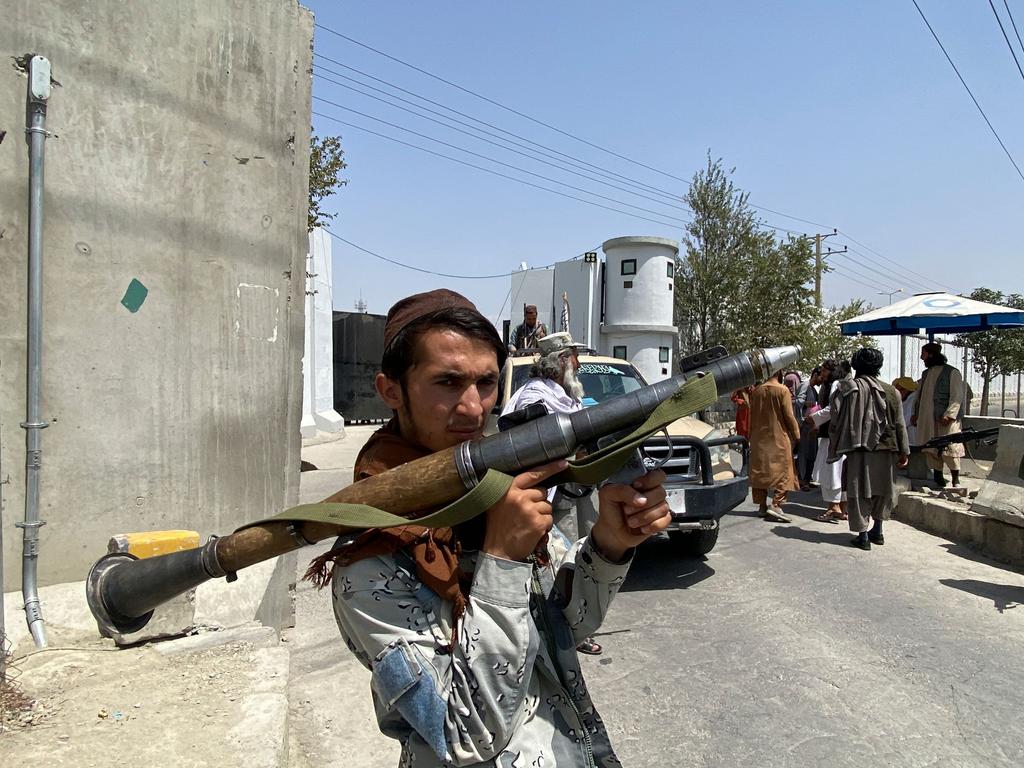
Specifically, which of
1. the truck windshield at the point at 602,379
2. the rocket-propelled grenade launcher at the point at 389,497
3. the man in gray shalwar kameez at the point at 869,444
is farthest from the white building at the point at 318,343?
the rocket-propelled grenade launcher at the point at 389,497

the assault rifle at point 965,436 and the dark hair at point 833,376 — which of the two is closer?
the assault rifle at point 965,436

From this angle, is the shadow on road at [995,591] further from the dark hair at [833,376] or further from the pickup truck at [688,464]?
the dark hair at [833,376]

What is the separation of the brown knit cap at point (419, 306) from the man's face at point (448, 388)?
0.18 feet

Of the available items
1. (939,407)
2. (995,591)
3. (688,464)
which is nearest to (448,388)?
(688,464)

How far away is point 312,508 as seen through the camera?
1170mm

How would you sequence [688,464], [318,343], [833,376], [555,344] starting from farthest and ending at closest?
1. [318,343]
2. [833,376]
3. [688,464]
4. [555,344]

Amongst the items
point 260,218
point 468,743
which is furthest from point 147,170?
point 468,743

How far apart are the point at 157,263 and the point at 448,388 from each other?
303cm

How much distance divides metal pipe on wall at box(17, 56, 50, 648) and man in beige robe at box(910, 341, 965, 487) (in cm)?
903

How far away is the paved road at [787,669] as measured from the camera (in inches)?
122

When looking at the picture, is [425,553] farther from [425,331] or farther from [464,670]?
[425,331]

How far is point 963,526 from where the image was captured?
6.83 m

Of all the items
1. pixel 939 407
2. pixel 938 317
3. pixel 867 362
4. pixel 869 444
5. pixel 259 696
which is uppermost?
pixel 938 317

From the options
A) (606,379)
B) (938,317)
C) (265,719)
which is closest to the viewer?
(265,719)
